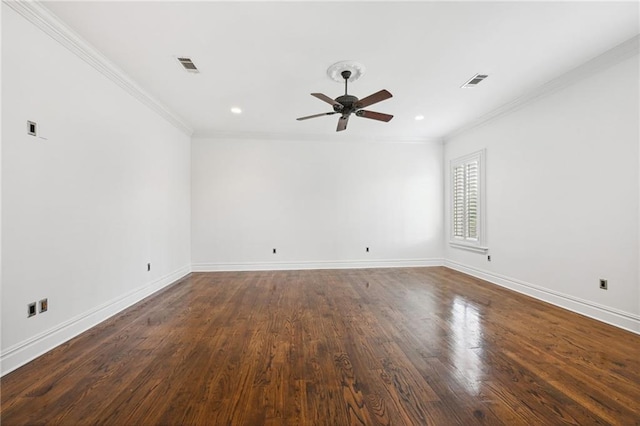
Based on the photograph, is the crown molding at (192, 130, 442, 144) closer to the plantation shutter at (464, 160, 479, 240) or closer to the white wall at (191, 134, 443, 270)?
the white wall at (191, 134, 443, 270)

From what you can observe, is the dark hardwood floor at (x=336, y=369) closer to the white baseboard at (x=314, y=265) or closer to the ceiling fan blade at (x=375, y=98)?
the white baseboard at (x=314, y=265)

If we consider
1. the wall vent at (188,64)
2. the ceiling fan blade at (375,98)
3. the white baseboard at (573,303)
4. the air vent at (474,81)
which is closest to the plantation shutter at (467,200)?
the white baseboard at (573,303)

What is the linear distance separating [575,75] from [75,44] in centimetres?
526

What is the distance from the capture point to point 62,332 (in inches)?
87.4

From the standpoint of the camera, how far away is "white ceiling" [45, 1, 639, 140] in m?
2.04

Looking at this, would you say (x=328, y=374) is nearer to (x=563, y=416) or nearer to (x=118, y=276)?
(x=563, y=416)

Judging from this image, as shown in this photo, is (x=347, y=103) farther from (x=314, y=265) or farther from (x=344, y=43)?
(x=314, y=265)

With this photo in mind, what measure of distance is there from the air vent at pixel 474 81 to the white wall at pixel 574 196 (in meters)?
1.02

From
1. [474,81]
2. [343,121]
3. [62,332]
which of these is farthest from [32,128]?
[474,81]

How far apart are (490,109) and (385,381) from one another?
169 inches

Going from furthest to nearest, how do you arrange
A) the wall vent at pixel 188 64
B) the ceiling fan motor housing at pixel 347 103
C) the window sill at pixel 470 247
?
the window sill at pixel 470 247 → the ceiling fan motor housing at pixel 347 103 → the wall vent at pixel 188 64

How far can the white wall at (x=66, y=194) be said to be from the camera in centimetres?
185

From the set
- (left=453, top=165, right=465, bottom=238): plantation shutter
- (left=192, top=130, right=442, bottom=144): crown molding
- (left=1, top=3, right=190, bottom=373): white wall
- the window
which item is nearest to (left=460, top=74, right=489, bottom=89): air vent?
the window

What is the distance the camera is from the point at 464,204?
4926mm
